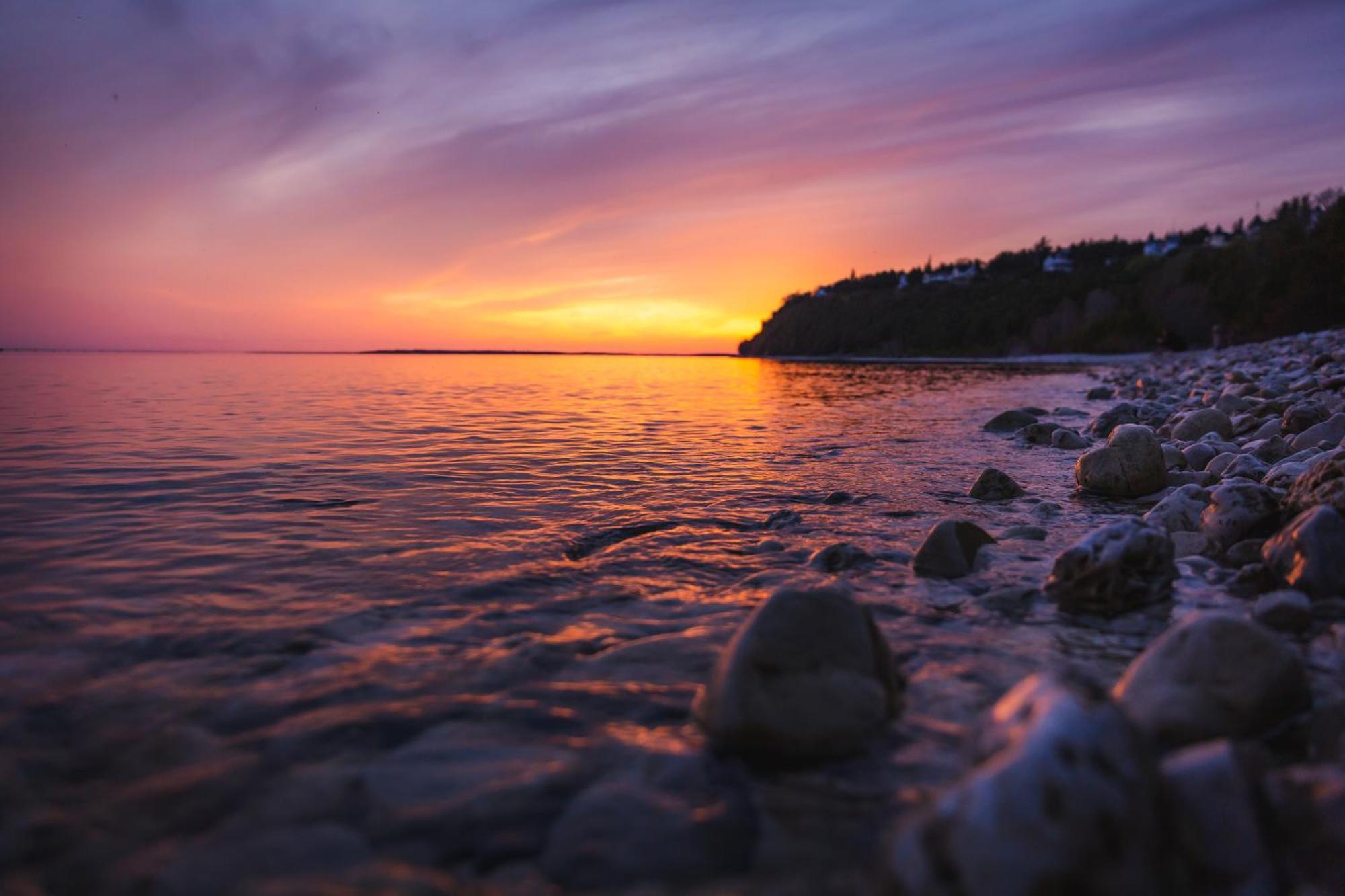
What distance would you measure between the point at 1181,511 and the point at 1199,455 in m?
3.15

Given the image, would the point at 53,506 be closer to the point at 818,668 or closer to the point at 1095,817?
the point at 818,668

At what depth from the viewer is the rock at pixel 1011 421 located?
13250 millimetres

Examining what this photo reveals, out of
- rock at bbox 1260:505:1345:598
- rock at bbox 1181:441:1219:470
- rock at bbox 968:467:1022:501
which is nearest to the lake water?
rock at bbox 968:467:1022:501

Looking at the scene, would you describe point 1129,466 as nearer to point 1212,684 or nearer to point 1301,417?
point 1301,417

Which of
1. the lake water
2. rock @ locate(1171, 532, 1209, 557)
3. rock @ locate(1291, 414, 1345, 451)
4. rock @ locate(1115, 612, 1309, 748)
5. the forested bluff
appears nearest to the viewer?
the lake water

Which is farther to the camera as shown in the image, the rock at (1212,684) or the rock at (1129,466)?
the rock at (1129,466)

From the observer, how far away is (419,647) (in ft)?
11.3

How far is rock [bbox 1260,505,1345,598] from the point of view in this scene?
11.6ft

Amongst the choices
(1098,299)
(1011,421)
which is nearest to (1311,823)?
(1011,421)

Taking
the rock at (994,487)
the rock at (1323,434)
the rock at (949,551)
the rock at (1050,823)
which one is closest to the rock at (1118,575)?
the rock at (949,551)

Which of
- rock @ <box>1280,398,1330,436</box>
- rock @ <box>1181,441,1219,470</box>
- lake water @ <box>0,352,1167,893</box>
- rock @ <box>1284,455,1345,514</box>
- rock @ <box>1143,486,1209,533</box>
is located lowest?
lake water @ <box>0,352,1167,893</box>

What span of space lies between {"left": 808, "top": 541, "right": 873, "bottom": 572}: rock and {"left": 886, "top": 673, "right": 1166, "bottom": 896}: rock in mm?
3084

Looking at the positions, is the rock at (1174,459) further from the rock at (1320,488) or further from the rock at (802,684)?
the rock at (802,684)

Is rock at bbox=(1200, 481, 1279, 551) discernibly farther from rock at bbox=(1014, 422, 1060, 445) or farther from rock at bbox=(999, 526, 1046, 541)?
rock at bbox=(1014, 422, 1060, 445)
